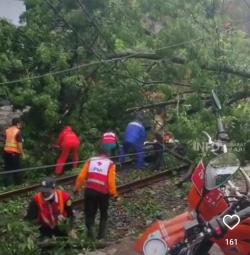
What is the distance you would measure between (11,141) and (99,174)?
168 inches

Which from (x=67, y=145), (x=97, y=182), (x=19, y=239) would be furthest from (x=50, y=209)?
(x=67, y=145)

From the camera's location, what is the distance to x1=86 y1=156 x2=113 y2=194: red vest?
25.7 ft

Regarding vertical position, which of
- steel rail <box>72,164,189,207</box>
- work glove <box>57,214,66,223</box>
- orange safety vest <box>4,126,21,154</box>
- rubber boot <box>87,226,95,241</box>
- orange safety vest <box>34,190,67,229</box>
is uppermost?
orange safety vest <box>4,126,21,154</box>

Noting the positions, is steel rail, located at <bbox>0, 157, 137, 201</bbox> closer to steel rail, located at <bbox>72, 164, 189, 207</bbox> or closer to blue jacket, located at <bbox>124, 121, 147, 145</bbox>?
steel rail, located at <bbox>72, 164, 189, 207</bbox>

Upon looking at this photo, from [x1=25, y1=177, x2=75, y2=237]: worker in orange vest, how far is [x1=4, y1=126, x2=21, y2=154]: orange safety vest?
4.45 meters

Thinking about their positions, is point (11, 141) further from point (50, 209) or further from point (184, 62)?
point (50, 209)

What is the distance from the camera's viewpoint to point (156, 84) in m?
11.6

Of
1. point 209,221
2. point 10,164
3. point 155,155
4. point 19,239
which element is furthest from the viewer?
point 155,155

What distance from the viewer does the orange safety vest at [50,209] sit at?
707cm

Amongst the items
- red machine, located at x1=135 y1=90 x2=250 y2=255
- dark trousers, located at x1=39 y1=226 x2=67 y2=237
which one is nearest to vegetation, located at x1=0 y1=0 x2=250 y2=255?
dark trousers, located at x1=39 y1=226 x2=67 y2=237

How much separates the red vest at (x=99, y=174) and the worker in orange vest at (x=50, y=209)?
2.34ft

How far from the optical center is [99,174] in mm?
7891

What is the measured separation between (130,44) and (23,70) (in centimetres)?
281

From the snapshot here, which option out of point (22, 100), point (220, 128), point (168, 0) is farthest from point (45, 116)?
point (220, 128)
